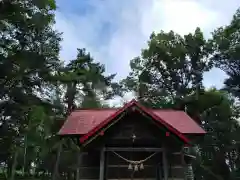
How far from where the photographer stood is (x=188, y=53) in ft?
113

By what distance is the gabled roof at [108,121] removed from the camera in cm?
1138

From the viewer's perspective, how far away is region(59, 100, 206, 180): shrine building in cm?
1156

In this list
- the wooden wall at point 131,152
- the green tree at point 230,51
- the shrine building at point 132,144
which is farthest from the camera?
the green tree at point 230,51

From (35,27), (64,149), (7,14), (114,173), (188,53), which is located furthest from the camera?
(188,53)

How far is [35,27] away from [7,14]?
13.6 ft

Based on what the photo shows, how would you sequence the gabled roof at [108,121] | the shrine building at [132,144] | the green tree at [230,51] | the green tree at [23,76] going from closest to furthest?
the gabled roof at [108,121] < the shrine building at [132,144] < the green tree at [23,76] < the green tree at [230,51]

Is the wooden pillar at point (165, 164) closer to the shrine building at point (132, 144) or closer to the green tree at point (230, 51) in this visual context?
the shrine building at point (132, 144)

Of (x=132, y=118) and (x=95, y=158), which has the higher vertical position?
(x=132, y=118)

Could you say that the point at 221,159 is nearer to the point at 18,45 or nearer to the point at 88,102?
the point at 88,102

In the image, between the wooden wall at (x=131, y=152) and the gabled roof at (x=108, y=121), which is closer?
the gabled roof at (x=108, y=121)

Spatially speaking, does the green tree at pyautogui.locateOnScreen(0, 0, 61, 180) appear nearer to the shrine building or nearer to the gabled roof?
the gabled roof

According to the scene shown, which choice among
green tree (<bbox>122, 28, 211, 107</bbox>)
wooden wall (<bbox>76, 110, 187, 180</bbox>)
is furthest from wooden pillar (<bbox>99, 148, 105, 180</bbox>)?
green tree (<bbox>122, 28, 211, 107</bbox>)

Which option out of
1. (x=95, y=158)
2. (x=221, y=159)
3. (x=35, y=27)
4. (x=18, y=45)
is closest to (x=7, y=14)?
(x=35, y=27)

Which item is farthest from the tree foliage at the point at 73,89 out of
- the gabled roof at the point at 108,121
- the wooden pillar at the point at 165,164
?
the wooden pillar at the point at 165,164
